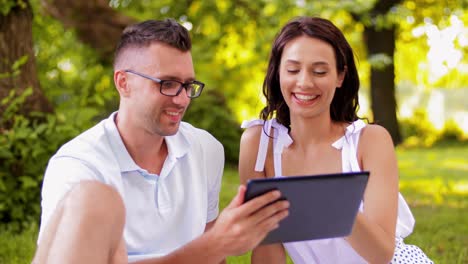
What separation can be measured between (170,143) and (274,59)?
23.0 inches

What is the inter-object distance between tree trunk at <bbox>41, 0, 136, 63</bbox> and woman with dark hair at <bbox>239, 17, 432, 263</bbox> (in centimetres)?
535

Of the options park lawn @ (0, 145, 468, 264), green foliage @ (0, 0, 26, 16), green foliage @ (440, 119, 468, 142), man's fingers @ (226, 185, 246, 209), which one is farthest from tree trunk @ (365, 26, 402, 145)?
man's fingers @ (226, 185, 246, 209)

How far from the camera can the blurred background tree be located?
540 centimetres

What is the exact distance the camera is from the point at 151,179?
2.74 m

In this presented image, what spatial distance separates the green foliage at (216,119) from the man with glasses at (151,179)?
20.6ft

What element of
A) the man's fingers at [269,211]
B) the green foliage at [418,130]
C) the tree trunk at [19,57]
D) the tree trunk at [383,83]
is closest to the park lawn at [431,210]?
the tree trunk at [19,57]

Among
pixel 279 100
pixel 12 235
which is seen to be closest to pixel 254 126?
→ pixel 279 100

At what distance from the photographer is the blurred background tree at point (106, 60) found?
540 centimetres

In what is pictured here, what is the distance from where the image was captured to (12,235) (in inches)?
202

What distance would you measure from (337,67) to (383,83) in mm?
13217

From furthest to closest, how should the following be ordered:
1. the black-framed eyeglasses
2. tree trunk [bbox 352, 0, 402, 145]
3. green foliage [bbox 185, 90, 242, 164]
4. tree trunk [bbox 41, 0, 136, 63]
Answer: tree trunk [bbox 352, 0, 402, 145] < green foliage [bbox 185, 90, 242, 164] < tree trunk [bbox 41, 0, 136, 63] < the black-framed eyeglasses

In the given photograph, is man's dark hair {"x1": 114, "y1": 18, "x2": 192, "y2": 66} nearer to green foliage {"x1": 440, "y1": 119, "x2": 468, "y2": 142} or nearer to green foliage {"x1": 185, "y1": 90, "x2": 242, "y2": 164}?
green foliage {"x1": 185, "y1": 90, "x2": 242, "y2": 164}

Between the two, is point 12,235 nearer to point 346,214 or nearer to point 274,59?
point 274,59

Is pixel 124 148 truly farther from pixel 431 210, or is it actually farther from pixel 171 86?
pixel 431 210
